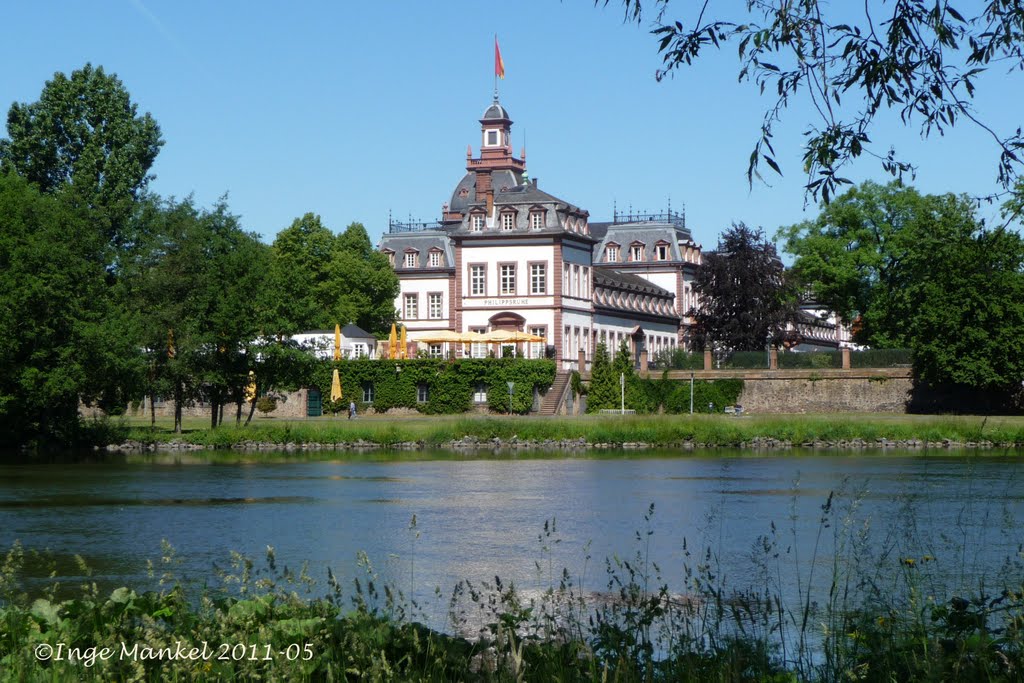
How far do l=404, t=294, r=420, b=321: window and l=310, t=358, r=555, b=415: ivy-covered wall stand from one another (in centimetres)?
1893

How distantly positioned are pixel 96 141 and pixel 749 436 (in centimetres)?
3055

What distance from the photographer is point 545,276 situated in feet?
280

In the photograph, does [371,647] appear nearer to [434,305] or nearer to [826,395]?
[826,395]

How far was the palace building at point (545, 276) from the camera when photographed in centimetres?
→ 8512

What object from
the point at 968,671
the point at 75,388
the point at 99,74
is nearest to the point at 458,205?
the point at 99,74

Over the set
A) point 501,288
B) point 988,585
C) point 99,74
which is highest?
point 99,74

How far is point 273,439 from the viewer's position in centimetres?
5209

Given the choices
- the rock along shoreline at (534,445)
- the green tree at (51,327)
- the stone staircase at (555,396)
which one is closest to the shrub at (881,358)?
the stone staircase at (555,396)

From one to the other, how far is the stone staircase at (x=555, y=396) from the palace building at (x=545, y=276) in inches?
145

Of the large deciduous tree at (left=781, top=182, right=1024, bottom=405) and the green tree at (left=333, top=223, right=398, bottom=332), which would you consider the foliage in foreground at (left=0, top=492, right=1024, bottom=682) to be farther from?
the green tree at (left=333, top=223, right=398, bottom=332)

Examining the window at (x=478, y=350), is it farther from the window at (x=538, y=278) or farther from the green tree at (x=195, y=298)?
the green tree at (x=195, y=298)

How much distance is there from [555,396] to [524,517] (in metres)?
53.0

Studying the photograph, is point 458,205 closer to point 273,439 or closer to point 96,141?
point 96,141

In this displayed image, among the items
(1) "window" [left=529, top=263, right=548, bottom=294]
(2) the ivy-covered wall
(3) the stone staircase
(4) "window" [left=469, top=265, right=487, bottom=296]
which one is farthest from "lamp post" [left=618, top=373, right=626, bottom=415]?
(4) "window" [left=469, top=265, right=487, bottom=296]
